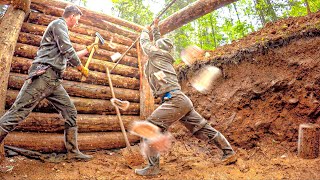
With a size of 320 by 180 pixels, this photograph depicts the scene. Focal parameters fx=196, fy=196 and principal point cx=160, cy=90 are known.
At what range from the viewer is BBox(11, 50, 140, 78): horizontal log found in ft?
12.4

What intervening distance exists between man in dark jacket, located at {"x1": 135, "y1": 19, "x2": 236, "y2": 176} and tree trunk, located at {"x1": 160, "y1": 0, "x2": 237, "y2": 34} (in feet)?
A: 4.18

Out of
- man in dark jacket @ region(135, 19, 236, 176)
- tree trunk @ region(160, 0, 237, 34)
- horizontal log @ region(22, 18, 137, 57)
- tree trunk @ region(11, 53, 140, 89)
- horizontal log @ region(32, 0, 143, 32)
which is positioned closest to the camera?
man in dark jacket @ region(135, 19, 236, 176)

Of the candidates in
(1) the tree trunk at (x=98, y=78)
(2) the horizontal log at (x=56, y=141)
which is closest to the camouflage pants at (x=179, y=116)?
(2) the horizontal log at (x=56, y=141)

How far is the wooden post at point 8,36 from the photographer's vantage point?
3086 mm

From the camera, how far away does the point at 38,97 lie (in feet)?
9.34

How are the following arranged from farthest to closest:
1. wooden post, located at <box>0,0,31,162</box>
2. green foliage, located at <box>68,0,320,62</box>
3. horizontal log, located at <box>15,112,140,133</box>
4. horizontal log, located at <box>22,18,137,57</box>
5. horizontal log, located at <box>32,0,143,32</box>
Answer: green foliage, located at <box>68,0,320,62</box>
horizontal log, located at <box>32,0,143,32</box>
horizontal log, located at <box>22,18,137,57</box>
horizontal log, located at <box>15,112,140,133</box>
wooden post, located at <box>0,0,31,162</box>

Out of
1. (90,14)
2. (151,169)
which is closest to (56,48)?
(151,169)

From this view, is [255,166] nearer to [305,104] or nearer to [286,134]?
[286,134]

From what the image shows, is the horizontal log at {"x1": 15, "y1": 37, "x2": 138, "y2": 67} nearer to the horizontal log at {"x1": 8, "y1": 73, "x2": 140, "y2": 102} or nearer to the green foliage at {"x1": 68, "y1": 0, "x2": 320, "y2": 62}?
the horizontal log at {"x1": 8, "y1": 73, "x2": 140, "y2": 102}

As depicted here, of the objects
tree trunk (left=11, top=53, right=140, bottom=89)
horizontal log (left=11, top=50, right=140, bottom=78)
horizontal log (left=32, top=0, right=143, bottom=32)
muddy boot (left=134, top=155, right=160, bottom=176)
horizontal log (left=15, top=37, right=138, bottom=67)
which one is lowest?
muddy boot (left=134, top=155, right=160, bottom=176)

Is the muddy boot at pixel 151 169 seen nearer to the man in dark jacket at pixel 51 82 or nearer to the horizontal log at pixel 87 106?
the man in dark jacket at pixel 51 82

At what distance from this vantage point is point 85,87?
4305 millimetres

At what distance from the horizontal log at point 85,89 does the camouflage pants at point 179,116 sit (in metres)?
1.95

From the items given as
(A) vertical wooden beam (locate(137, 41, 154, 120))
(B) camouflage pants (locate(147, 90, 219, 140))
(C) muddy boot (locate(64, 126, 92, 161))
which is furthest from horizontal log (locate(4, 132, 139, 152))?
(B) camouflage pants (locate(147, 90, 219, 140))
